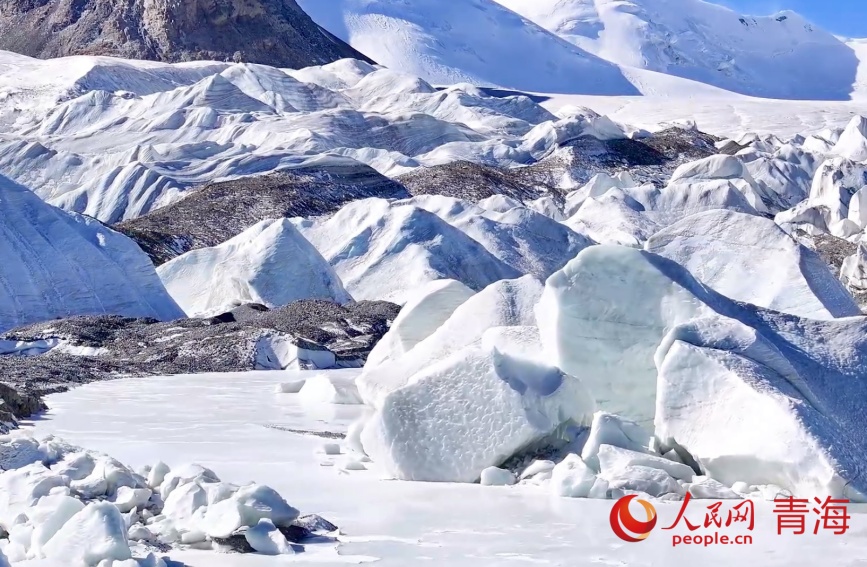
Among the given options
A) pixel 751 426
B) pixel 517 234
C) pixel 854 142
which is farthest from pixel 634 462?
pixel 854 142

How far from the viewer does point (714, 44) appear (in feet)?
385

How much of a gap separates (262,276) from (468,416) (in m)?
11.6

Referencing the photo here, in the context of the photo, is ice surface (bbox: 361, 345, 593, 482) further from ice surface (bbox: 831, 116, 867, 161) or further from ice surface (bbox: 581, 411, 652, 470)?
ice surface (bbox: 831, 116, 867, 161)

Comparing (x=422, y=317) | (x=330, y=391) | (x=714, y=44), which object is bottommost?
(x=714, y=44)

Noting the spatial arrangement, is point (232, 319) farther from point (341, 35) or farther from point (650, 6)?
point (650, 6)

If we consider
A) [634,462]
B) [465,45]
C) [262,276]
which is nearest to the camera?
[634,462]

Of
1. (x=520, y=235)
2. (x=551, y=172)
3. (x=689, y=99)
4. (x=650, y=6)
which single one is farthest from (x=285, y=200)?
(x=650, y=6)

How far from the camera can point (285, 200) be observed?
26719mm

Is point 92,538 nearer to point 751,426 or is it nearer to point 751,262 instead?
point 751,426

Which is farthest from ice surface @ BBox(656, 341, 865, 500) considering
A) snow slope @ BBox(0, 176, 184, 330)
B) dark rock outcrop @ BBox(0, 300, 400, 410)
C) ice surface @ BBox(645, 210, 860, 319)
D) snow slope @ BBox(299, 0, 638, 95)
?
snow slope @ BBox(299, 0, 638, 95)

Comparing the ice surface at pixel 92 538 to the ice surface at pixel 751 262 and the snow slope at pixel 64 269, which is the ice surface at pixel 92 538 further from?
the snow slope at pixel 64 269

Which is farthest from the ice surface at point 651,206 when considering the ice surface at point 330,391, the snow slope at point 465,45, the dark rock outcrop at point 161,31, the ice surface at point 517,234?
the snow slope at point 465,45

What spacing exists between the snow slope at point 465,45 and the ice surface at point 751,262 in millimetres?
77811

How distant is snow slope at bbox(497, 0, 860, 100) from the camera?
10938 centimetres
